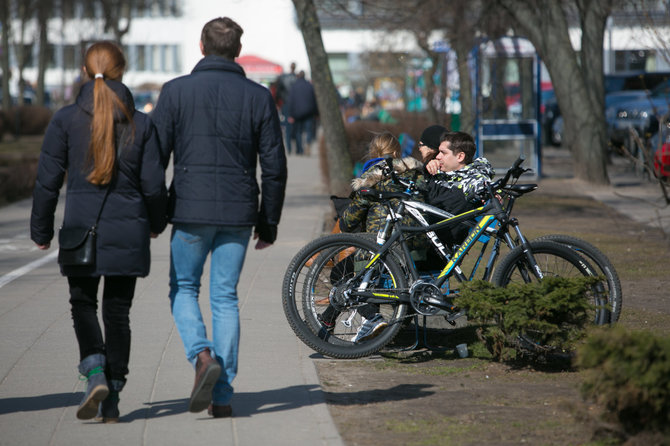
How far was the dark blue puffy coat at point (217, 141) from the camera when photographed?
4664 millimetres

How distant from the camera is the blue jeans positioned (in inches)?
187

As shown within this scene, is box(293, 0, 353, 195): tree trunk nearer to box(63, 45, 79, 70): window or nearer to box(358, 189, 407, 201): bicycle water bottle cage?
box(358, 189, 407, 201): bicycle water bottle cage

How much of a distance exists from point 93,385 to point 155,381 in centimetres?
106

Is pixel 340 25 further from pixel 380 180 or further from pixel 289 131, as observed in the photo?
pixel 380 180

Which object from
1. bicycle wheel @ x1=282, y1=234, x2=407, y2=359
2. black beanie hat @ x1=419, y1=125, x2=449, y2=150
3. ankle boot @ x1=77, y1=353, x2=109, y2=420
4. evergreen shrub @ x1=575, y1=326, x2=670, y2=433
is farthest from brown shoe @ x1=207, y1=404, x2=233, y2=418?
black beanie hat @ x1=419, y1=125, x2=449, y2=150

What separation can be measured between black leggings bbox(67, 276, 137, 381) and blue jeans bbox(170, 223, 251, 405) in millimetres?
233

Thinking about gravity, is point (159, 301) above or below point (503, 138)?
below

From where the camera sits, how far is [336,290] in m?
6.04

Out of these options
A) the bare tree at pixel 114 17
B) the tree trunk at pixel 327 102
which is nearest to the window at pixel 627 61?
the tree trunk at pixel 327 102

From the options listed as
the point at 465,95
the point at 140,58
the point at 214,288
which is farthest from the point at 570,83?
the point at 140,58

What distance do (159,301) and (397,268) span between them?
8.98 ft

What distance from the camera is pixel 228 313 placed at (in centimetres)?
482

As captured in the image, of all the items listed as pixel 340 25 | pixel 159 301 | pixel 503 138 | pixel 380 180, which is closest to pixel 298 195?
pixel 503 138

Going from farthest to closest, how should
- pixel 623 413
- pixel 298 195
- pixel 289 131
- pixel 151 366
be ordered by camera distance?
pixel 289 131
pixel 298 195
pixel 151 366
pixel 623 413
